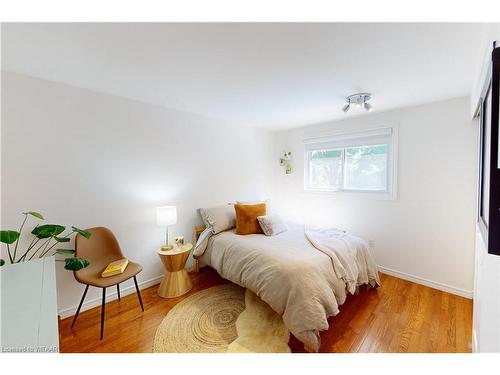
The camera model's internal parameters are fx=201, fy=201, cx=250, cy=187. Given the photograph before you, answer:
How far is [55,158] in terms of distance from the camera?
6.14ft

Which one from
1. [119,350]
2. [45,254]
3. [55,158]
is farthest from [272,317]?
[55,158]

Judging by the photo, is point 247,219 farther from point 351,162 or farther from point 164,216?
point 351,162

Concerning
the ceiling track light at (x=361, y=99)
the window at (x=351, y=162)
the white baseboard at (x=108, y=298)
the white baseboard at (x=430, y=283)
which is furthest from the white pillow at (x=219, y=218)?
the white baseboard at (x=430, y=283)

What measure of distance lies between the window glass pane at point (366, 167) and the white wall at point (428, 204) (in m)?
0.21

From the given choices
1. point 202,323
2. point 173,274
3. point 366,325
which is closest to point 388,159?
point 366,325

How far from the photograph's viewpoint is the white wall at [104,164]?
5.64 ft

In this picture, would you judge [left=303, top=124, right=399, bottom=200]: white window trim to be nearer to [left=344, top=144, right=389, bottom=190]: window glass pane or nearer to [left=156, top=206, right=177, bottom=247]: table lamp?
[left=344, top=144, right=389, bottom=190]: window glass pane

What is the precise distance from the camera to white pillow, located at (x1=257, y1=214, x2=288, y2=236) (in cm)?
253

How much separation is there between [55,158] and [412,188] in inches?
155

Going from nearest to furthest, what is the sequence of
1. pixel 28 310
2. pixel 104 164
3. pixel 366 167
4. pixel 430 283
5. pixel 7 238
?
pixel 28 310, pixel 7 238, pixel 104 164, pixel 430 283, pixel 366 167

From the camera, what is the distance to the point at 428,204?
2.44 m

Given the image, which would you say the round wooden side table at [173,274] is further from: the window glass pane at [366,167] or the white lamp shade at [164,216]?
the window glass pane at [366,167]

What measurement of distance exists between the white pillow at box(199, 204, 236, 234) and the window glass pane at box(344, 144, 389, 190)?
189 cm

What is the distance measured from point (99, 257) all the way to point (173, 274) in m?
0.76
